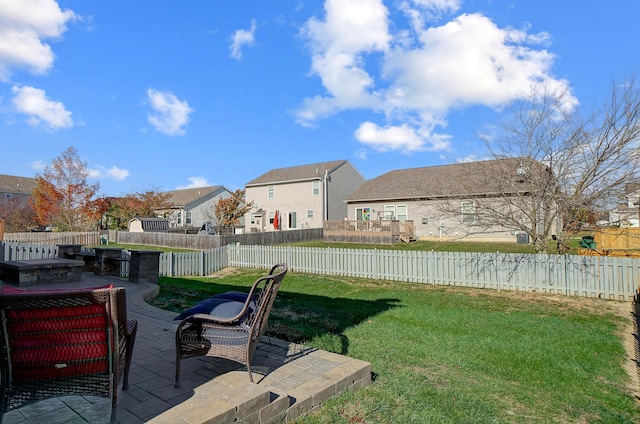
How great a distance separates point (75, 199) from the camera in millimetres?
33531

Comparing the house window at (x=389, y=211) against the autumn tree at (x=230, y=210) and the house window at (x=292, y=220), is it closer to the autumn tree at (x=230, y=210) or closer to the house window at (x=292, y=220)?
the house window at (x=292, y=220)

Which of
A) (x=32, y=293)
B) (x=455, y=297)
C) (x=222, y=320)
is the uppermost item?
(x=32, y=293)

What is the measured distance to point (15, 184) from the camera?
5525 centimetres

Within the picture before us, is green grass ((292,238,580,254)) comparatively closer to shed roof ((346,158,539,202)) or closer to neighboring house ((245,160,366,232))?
shed roof ((346,158,539,202))

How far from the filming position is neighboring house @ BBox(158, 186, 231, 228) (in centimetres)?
4366

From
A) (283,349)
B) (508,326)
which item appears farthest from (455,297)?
(283,349)

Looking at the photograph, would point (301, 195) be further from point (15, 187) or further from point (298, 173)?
point (15, 187)

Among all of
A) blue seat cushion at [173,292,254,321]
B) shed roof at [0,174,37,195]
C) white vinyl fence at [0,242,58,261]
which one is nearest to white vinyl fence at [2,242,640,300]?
white vinyl fence at [0,242,58,261]

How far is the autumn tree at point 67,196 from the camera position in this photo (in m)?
32.9

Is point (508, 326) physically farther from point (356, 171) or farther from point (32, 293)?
point (356, 171)

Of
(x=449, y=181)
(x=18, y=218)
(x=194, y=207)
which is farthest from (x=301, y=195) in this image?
(x=18, y=218)

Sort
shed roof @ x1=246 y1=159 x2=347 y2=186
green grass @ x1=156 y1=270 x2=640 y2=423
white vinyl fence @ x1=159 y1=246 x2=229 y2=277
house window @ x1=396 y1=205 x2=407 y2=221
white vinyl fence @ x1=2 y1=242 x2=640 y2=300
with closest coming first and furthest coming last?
1. green grass @ x1=156 y1=270 x2=640 y2=423
2. white vinyl fence @ x1=2 y1=242 x2=640 y2=300
3. white vinyl fence @ x1=159 y1=246 x2=229 y2=277
4. house window @ x1=396 y1=205 x2=407 y2=221
5. shed roof @ x1=246 y1=159 x2=347 y2=186

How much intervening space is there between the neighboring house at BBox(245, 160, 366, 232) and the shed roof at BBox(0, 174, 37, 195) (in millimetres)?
36697

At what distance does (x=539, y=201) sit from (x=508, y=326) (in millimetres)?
5532
